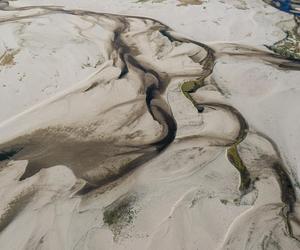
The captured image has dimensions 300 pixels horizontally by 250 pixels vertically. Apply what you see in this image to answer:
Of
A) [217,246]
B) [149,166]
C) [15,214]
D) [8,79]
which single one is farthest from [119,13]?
[217,246]

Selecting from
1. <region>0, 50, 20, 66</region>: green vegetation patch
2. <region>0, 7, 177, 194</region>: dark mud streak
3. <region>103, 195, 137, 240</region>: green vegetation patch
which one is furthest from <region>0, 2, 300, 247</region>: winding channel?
<region>0, 50, 20, 66</region>: green vegetation patch

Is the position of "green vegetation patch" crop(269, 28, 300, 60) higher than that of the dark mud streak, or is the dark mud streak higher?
the dark mud streak

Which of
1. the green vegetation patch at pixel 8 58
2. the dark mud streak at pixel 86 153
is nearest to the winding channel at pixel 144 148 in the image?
the dark mud streak at pixel 86 153

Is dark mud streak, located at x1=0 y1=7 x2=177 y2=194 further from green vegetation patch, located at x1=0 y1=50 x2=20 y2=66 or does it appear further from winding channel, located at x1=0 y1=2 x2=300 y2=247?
green vegetation patch, located at x1=0 y1=50 x2=20 y2=66

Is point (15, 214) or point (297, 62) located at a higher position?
point (15, 214)

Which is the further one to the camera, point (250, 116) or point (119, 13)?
point (119, 13)

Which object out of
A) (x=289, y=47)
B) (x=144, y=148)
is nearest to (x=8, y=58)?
(x=144, y=148)

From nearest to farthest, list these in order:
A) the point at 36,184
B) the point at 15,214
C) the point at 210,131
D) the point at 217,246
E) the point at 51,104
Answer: the point at 217,246, the point at 15,214, the point at 36,184, the point at 210,131, the point at 51,104

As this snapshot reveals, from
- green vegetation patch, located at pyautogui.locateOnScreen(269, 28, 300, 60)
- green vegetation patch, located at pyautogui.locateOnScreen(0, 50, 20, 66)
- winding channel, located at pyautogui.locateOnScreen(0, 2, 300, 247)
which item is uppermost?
green vegetation patch, located at pyautogui.locateOnScreen(0, 50, 20, 66)

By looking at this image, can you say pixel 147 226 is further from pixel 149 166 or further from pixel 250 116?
pixel 250 116

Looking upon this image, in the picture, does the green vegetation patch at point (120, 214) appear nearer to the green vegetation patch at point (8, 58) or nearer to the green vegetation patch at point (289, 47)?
the green vegetation patch at point (8, 58)

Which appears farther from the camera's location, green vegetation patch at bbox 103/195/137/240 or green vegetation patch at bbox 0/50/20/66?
green vegetation patch at bbox 0/50/20/66
